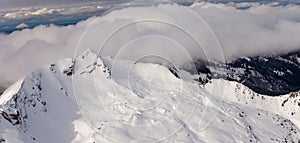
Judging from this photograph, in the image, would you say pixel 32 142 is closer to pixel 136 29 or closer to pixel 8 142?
pixel 8 142

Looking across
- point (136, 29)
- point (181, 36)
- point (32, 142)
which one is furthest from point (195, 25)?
point (32, 142)

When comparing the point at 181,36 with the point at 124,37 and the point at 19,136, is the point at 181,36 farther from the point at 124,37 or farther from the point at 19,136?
the point at 19,136

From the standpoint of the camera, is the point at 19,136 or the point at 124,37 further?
the point at 19,136

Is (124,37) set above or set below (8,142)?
above

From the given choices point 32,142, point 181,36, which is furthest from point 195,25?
point 32,142

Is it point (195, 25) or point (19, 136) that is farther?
point (19, 136)

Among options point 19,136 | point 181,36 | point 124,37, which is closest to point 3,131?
point 19,136

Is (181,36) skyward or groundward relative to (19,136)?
skyward
